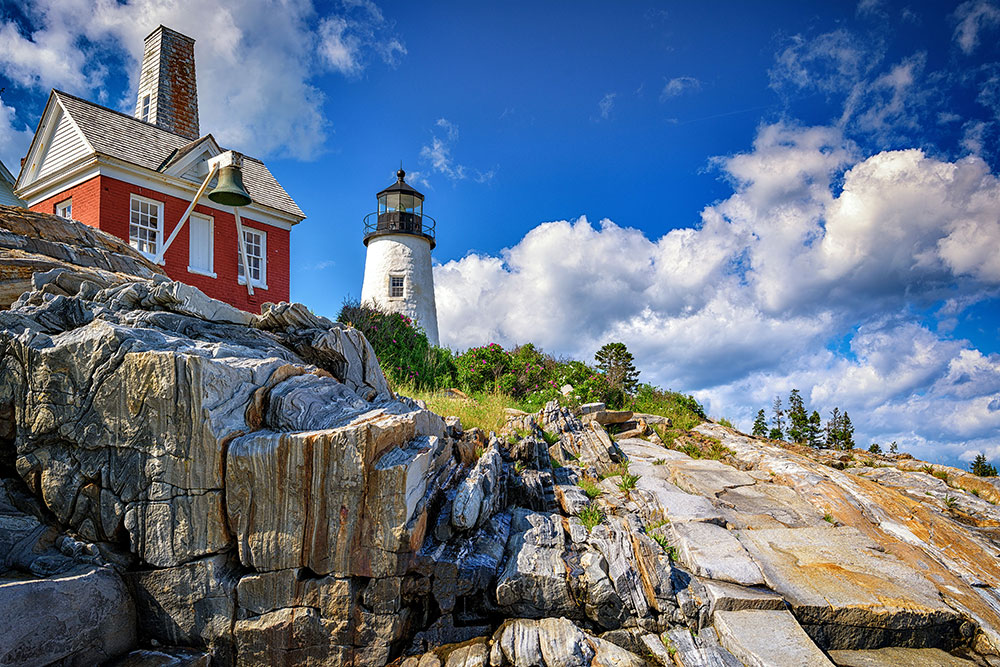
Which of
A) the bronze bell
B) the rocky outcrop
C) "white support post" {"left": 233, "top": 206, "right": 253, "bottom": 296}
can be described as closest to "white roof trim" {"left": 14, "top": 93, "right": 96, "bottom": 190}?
"white support post" {"left": 233, "top": 206, "right": 253, "bottom": 296}

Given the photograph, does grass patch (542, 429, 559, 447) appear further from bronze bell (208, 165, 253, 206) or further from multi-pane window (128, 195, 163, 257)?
multi-pane window (128, 195, 163, 257)

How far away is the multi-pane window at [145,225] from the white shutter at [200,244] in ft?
2.99

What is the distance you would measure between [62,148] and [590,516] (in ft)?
59.1

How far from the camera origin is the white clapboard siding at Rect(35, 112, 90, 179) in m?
16.0

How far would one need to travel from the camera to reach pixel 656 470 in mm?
10414

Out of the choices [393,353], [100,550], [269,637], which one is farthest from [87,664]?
[393,353]

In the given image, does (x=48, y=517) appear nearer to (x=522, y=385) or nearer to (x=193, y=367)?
(x=193, y=367)

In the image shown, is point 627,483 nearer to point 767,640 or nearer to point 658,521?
point 658,521

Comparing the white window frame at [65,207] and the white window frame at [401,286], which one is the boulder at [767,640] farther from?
the white window frame at [401,286]

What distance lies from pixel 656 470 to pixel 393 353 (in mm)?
9697

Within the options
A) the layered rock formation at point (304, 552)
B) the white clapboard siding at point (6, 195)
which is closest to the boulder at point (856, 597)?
the layered rock formation at point (304, 552)

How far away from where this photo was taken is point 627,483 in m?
8.90

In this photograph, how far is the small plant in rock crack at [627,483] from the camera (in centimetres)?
873

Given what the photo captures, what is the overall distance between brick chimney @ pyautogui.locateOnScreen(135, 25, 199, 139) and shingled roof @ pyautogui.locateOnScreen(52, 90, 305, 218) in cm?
131
